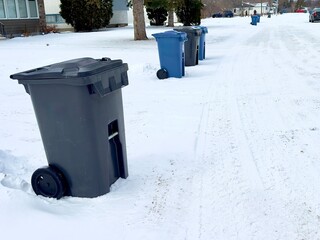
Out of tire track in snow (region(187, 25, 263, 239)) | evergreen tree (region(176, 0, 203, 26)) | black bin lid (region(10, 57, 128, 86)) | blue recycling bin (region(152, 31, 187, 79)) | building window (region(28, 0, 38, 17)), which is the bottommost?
tire track in snow (region(187, 25, 263, 239))

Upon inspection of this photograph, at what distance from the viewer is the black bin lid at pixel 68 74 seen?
258 centimetres

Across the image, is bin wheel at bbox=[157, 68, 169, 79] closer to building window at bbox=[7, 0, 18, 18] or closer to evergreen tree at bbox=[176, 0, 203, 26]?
building window at bbox=[7, 0, 18, 18]

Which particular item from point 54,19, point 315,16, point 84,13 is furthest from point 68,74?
point 315,16

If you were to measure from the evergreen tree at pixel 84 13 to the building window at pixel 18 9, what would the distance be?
2.74 metres

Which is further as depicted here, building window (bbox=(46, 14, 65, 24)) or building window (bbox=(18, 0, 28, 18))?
building window (bbox=(46, 14, 65, 24))

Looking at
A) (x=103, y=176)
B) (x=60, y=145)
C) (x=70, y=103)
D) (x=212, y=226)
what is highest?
(x=70, y=103)

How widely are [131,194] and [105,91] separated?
3.31ft

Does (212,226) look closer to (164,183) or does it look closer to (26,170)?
(164,183)

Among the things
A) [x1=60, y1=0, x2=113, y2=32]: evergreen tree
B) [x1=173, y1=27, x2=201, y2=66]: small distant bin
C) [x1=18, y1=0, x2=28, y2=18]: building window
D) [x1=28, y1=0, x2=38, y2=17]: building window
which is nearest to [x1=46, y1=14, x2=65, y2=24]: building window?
[x1=60, y1=0, x2=113, y2=32]: evergreen tree

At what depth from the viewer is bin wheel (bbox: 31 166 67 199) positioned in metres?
2.97

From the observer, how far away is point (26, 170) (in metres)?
3.63

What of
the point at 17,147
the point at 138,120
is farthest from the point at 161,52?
the point at 17,147

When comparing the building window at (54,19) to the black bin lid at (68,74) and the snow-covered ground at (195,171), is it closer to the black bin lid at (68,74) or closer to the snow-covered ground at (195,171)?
the snow-covered ground at (195,171)

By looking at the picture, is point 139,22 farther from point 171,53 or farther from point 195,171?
point 195,171
